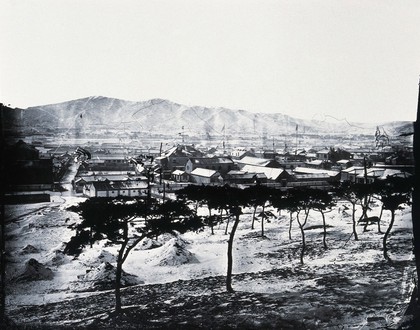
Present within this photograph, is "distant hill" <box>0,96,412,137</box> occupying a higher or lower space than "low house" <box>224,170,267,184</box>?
higher

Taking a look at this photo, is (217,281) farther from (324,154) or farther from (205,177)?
(324,154)

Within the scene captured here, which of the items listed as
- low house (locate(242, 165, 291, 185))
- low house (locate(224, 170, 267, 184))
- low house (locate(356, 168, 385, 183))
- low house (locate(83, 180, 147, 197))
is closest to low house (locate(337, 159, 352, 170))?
low house (locate(356, 168, 385, 183))

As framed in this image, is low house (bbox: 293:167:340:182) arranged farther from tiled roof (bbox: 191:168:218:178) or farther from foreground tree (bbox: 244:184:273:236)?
tiled roof (bbox: 191:168:218:178)

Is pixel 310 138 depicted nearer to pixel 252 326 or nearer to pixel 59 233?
pixel 252 326

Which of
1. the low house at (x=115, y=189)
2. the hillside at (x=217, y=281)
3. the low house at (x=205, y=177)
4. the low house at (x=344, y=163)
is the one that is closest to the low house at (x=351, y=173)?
the low house at (x=344, y=163)

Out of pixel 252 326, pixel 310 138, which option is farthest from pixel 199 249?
pixel 310 138

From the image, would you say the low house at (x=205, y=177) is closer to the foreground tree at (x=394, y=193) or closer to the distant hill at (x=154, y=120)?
the distant hill at (x=154, y=120)

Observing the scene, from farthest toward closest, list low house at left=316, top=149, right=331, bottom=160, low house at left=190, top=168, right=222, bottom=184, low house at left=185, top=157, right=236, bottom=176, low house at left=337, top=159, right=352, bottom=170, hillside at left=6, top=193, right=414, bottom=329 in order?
low house at left=316, top=149, right=331, bottom=160 < low house at left=337, top=159, right=352, bottom=170 < low house at left=185, top=157, right=236, bottom=176 < low house at left=190, top=168, right=222, bottom=184 < hillside at left=6, top=193, right=414, bottom=329
